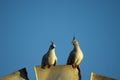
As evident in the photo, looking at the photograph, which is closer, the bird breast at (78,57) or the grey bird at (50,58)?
the grey bird at (50,58)

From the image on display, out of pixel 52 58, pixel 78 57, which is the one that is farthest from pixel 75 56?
pixel 52 58

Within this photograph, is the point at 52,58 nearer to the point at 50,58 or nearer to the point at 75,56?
the point at 50,58

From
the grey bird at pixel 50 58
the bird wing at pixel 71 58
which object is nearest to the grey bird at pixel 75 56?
the bird wing at pixel 71 58

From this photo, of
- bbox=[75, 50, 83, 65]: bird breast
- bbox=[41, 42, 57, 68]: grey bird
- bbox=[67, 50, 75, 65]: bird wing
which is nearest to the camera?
bbox=[41, 42, 57, 68]: grey bird

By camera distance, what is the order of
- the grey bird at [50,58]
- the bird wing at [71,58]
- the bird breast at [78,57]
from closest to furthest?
the grey bird at [50,58]
the bird breast at [78,57]
the bird wing at [71,58]

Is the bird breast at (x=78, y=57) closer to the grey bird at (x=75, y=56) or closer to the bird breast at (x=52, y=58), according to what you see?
the grey bird at (x=75, y=56)

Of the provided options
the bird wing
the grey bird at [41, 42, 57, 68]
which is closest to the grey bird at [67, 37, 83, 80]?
the bird wing

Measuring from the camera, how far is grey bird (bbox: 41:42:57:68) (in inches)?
1407

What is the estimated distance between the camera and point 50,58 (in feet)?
117

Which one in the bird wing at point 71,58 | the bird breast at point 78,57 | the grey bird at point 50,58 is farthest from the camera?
the bird wing at point 71,58

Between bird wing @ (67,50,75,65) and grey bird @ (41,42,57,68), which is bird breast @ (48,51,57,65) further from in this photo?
bird wing @ (67,50,75,65)

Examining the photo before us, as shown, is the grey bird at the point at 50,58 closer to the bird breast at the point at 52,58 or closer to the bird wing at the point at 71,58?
the bird breast at the point at 52,58

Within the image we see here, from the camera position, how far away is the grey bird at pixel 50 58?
3575cm

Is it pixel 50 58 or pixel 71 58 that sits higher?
pixel 50 58
